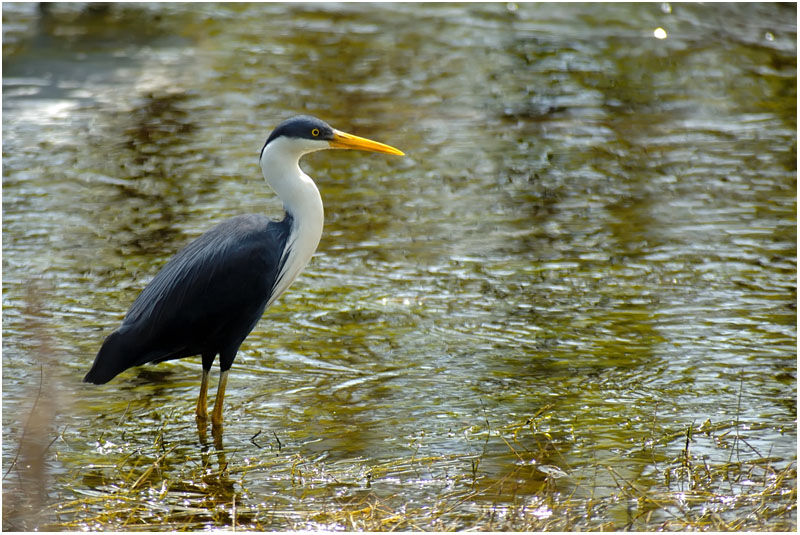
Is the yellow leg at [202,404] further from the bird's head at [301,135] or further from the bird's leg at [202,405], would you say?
the bird's head at [301,135]

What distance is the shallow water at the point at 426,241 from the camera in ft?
18.6

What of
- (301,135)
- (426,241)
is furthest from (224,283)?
(426,241)

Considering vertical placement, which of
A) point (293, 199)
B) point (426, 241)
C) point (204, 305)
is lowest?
point (426, 241)

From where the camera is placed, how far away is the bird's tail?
18.7ft

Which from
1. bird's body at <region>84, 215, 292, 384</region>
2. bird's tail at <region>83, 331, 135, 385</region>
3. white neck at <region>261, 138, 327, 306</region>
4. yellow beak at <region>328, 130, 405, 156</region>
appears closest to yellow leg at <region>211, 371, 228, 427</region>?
bird's body at <region>84, 215, 292, 384</region>

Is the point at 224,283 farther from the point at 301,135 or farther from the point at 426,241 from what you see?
the point at 426,241

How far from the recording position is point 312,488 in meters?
5.24

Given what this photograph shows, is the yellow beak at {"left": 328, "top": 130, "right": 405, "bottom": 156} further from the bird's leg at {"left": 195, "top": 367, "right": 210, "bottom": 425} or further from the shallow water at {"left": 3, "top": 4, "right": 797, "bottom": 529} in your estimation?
the bird's leg at {"left": 195, "top": 367, "right": 210, "bottom": 425}

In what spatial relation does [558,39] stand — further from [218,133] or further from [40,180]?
[40,180]

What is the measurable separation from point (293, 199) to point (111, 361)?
4.11 ft

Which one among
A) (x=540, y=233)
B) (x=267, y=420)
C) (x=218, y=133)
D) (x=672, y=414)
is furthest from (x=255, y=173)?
(x=672, y=414)

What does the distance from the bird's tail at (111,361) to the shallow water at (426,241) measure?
0.34m

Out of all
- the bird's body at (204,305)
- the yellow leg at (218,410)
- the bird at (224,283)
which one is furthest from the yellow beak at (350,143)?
the yellow leg at (218,410)

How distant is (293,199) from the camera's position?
604cm
